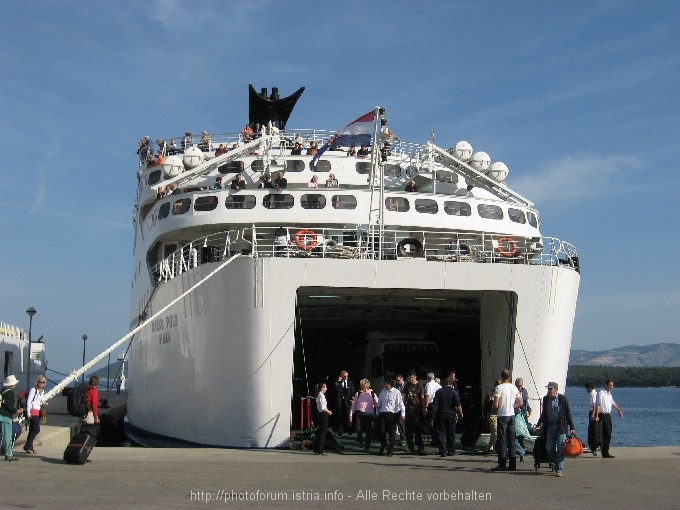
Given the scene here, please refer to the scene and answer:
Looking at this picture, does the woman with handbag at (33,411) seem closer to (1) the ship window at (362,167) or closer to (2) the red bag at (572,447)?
(2) the red bag at (572,447)

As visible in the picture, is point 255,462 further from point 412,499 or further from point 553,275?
point 553,275

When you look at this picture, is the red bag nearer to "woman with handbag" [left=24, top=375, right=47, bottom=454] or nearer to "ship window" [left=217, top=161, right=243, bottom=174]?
"woman with handbag" [left=24, top=375, right=47, bottom=454]

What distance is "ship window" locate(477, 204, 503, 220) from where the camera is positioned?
20969 mm

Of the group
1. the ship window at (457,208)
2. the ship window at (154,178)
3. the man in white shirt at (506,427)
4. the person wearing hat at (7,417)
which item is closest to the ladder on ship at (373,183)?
the ship window at (457,208)

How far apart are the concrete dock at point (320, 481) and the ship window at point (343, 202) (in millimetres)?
7425

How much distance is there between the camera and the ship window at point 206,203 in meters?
20.2

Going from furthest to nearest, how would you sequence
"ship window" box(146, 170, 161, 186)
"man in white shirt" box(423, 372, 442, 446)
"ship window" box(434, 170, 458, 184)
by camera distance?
1. "ship window" box(146, 170, 161, 186)
2. "ship window" box(434, 170, 458, 184)
3. "man in white shirt" box(423, 372, 442, 446)

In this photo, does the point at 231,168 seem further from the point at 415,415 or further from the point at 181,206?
the point at 415,415

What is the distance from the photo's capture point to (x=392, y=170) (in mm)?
22500

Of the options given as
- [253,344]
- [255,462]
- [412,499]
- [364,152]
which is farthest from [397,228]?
[412,499]

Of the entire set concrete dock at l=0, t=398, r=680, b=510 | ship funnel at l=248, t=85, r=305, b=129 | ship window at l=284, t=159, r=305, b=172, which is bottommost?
concrete dock at l=0, t=398, r=680, b=510

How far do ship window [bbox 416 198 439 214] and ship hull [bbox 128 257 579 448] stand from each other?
3264 mm

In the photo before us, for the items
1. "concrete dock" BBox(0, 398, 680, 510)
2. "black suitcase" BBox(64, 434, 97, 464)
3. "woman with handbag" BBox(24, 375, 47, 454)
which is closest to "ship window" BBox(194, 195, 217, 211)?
"concrete dock" BBox(0, 398, 680, 510)

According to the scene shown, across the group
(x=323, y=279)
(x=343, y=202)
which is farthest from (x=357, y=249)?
(x=343, y=202)
